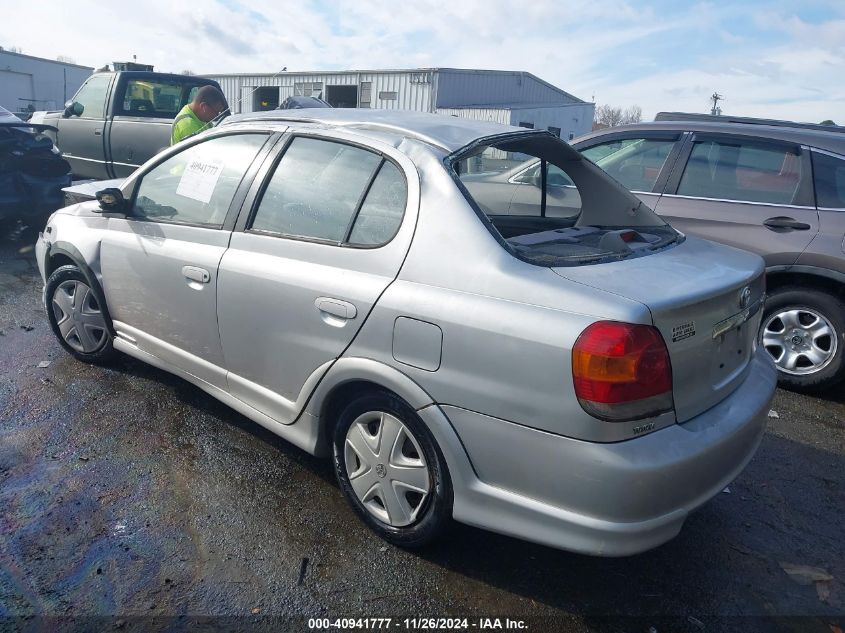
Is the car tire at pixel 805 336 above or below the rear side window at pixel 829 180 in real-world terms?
below

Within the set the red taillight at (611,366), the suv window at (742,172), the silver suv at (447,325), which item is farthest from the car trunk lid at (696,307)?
the suv window at (742,172)

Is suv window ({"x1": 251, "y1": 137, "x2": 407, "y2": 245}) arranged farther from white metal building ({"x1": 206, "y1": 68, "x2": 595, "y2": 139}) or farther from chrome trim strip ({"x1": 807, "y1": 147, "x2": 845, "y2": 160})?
white metal building ({"x1": 206, "y1": 68, "x2": 595, "y2": 139})

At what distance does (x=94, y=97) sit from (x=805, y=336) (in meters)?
9.58

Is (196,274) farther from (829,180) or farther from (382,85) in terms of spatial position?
(382,85)

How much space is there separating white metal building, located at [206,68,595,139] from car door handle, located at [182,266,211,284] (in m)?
22.6

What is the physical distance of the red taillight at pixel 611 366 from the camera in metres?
2.03

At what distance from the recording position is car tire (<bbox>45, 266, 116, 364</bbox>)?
13.4 ft

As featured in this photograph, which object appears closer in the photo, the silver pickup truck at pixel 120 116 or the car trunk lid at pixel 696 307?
the car trunk lid at pixel 696 307

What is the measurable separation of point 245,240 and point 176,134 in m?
3.45

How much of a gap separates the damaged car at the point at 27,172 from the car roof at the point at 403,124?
206 inches

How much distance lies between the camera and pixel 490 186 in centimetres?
396

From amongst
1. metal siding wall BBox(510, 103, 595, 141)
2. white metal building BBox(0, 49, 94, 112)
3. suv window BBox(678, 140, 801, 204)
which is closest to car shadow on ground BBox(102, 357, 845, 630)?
suv window BBox(678, 140, 801, 204)

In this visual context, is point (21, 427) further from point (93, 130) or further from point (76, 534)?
point (93, 130)

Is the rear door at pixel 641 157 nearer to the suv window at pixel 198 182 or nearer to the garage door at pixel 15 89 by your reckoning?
the suv window at pixel 198 182
